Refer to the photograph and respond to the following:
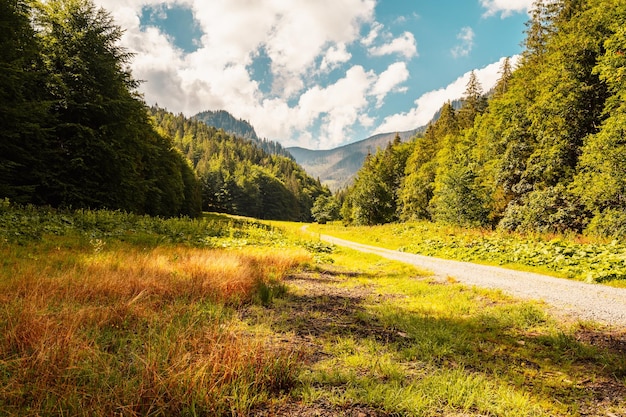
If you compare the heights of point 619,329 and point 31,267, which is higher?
point 31,267

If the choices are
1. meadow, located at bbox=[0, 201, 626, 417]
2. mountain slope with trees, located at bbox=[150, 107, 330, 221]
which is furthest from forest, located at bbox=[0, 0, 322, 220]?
mountain slope with trees, located at bbox=[150, 107, 330, 221]

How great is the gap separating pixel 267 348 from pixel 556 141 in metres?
25.8

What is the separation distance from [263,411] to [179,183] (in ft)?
157

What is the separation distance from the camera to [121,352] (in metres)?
3.44

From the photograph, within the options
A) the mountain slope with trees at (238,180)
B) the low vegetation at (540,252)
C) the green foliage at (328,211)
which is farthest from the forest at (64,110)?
the green foliage at (328,211)

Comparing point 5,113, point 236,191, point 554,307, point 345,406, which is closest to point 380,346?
point 345,406

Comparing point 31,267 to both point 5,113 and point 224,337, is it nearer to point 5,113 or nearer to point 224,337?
point 224,337

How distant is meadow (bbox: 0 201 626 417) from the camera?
8.97 feet

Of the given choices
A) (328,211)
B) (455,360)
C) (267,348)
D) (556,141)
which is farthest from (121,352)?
(328,211)

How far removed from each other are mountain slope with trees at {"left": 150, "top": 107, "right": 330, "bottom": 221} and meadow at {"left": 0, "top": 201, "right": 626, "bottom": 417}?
78676 millimetres

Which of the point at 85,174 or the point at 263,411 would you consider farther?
the point at 85,174

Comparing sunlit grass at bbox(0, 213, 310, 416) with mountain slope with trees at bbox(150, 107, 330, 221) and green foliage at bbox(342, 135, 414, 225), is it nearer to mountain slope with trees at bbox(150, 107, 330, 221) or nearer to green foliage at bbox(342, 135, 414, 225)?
green foliage at bbox(342, 135, 414, 225)

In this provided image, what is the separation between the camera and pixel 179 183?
1795 inches

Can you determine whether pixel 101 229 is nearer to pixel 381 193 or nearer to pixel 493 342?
pixel 493 342
